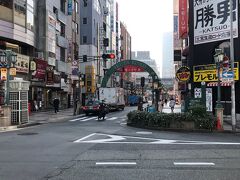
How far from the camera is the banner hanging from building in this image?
31203mm

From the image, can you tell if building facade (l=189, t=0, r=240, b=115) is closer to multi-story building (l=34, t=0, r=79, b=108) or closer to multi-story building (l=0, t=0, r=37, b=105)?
multi-story building (l=34, t=0, r=79, b=108)

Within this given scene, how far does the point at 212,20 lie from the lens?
32.3m

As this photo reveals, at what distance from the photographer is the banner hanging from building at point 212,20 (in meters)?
31.2

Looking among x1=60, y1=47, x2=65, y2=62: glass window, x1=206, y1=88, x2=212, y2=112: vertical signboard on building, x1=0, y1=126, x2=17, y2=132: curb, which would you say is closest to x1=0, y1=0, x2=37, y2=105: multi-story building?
x1=0, y1=126, x2=17, y2=132: curb

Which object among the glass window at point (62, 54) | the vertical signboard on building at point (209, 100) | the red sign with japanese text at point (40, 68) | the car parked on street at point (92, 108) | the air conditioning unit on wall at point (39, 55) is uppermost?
the glass window at point (62, 54)

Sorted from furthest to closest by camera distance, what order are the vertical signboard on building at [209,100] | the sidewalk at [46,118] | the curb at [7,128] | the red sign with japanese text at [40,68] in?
1. the red sign with japanese text at [40,68]
2. the vertical signboard on building at [209,100]
3. the sidewalk at [46,118]
4. the curb at [7,128]

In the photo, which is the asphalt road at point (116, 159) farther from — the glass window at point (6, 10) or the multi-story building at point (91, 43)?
the multi-story building at point (91, 43)

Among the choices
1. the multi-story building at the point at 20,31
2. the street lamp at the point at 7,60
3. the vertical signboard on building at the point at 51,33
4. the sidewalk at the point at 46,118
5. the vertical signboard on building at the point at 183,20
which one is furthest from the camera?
the vertical signboard on building at the point at 51,33

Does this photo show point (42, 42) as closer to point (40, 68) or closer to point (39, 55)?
point (39, 55)

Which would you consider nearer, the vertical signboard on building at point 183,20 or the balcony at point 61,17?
the vertical signboard on building at point 183,20

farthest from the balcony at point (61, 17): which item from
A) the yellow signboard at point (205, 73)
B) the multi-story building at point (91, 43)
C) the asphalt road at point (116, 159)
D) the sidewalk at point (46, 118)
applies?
the asphalt road at point (116, 159)

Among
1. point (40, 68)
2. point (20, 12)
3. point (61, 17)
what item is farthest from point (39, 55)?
point (61, 17)

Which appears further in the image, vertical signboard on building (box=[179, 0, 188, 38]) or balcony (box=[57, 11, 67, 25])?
balcony (box=[57, 11, 67, 25])

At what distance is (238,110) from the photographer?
30375 millimetres
